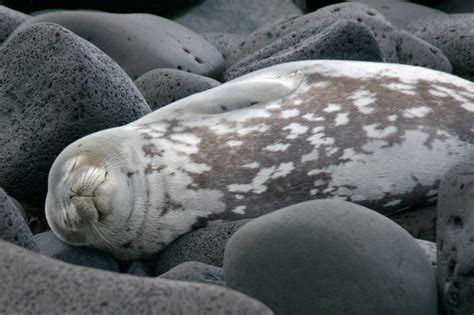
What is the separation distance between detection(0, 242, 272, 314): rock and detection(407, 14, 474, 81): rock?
3934 millimetres

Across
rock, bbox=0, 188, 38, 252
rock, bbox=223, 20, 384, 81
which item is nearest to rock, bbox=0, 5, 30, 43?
rock, bbox=223, 20, 384, 81

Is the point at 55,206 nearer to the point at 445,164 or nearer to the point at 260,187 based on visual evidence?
the point at 260,187

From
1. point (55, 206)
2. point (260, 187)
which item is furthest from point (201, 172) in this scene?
point (55, 206)

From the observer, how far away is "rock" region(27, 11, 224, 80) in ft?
19.1

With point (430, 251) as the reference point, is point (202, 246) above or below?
below

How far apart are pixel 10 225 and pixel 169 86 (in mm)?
1894

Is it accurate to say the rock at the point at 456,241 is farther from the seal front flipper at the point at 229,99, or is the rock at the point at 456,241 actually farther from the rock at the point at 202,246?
the seal front flipper at the point at 229,99

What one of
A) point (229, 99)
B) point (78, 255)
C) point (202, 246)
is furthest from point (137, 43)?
point (202, 246)

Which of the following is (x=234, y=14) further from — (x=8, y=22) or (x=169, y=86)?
(x=169, y=86)

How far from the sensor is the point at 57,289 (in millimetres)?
2143

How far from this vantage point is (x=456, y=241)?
2.68m

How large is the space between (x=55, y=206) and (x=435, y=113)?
4.31 ft

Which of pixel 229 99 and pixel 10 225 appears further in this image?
pixel 229 99

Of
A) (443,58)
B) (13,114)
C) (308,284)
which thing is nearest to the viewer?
(308,284)
